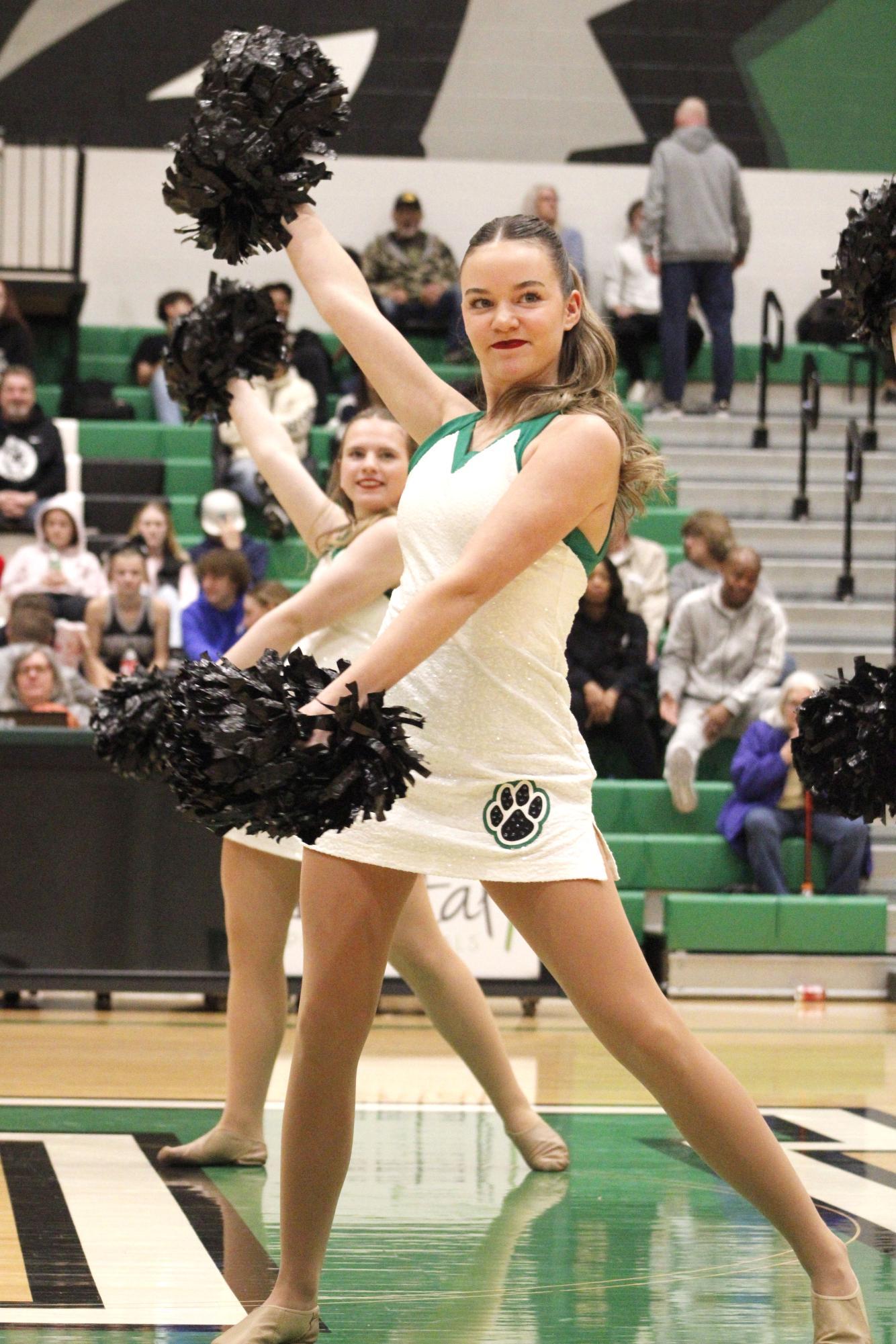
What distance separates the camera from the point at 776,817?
7.93m

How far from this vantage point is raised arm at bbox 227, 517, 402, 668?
367 cm

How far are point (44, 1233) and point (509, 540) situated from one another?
1.67 m

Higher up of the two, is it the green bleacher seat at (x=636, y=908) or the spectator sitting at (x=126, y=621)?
the spectator sitting at (x=126, y=621)

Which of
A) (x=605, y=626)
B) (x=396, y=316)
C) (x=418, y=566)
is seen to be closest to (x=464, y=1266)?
(x=418, y=566)

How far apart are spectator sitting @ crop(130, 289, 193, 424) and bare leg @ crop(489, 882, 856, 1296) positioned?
9.01 meters

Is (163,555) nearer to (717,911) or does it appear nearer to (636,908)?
(636,908)

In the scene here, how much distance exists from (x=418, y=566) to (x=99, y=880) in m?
4.05

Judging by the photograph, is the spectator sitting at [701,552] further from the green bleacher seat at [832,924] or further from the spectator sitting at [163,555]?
the spectator sitting at [163,555]

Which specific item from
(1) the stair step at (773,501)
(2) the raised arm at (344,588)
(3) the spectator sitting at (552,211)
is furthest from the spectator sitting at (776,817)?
(3) the spectator sitting at (552,211)

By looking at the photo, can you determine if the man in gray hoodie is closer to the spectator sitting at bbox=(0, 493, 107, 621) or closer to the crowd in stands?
the crowd in stands

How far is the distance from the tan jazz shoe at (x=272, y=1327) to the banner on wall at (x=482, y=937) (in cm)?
410

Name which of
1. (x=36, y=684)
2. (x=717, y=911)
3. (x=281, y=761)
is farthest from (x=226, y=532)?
(x=281, y=761)

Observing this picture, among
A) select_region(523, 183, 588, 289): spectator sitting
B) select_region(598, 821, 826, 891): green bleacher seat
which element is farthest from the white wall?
select_region(598, 821, 826, 891): green bleacher seat

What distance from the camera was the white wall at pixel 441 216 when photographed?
12.8 metres
